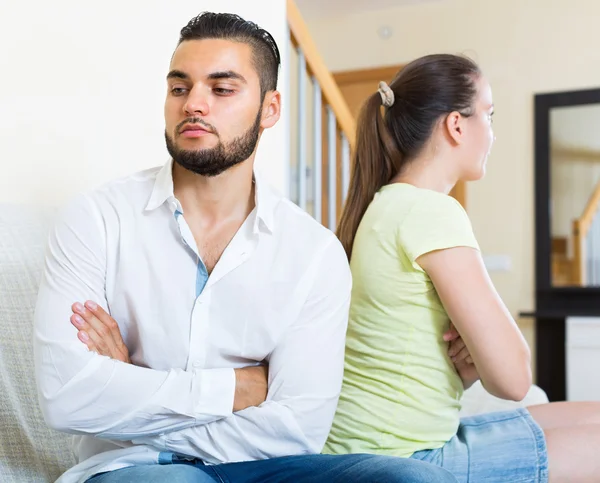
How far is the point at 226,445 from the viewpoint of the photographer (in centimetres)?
106

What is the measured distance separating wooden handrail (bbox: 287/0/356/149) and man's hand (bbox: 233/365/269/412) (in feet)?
4.01

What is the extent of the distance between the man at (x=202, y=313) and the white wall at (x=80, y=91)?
0.37 metres

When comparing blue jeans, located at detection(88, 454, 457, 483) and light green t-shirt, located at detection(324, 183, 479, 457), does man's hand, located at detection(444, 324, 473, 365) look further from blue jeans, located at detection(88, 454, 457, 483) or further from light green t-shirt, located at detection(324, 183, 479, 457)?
blue jeans, located at detection(88, 454, 457, 483)

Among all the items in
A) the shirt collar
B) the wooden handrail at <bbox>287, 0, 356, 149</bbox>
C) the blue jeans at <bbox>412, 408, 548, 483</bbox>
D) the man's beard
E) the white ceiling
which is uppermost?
the white ceiling

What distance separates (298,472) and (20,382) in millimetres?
483

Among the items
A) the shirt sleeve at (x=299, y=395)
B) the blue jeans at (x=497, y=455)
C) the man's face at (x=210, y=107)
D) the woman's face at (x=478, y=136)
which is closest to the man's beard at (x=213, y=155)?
the man's face at (x=210, y=107)

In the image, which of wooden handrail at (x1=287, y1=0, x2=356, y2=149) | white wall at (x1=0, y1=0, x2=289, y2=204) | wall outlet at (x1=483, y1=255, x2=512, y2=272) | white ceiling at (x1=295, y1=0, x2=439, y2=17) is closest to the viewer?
white wall at (x1=0, y1=0, x2=289, y2=204)

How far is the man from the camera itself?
1.00 meters

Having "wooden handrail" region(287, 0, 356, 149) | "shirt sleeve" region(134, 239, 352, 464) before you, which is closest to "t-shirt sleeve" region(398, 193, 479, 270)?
"shirt sleeve" region(134, 239, 352, 464)

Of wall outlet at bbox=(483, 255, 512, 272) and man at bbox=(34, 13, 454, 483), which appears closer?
man at bbox=(34, 13, 454, 483)

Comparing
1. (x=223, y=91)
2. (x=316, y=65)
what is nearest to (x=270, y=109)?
(x=223, y=91)

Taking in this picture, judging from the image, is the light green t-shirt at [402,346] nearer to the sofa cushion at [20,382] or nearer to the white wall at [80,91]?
the sofa cushion at [20,382]

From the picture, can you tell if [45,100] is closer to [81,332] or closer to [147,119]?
[147,119]

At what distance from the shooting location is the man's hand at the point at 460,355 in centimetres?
119
